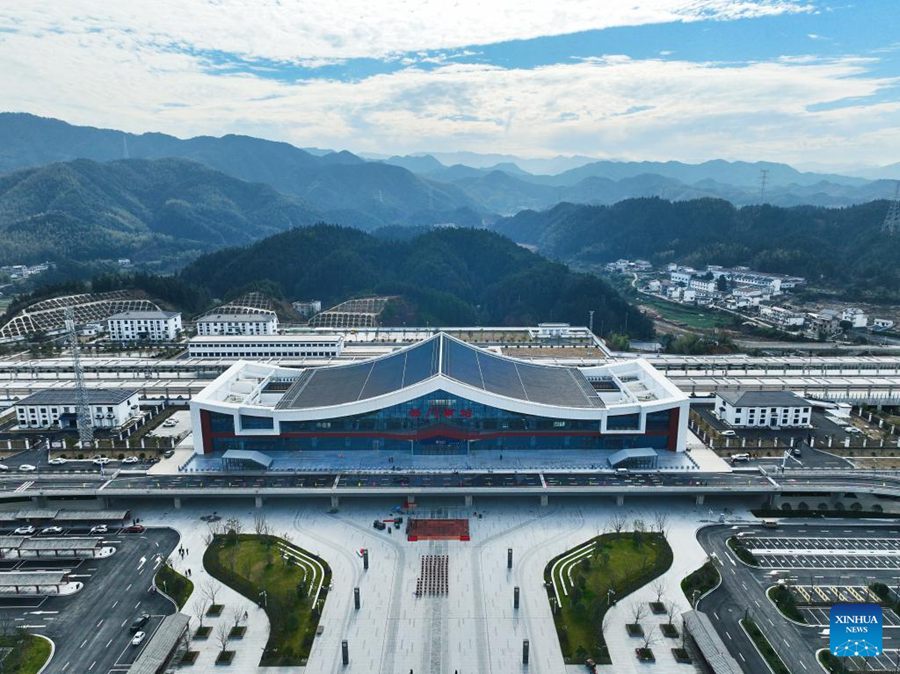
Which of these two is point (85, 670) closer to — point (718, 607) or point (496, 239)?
point (718, 607)

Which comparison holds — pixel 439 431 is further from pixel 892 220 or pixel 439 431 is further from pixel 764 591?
pixel 892 220

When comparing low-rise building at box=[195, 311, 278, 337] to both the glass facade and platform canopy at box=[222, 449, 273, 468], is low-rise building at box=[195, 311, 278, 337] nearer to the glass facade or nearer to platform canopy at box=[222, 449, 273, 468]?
the glass facade

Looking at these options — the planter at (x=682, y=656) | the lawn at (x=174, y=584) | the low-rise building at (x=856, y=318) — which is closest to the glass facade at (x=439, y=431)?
the lawn at (x=174, y=584)

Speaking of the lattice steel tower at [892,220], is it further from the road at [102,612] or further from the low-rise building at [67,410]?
the road at [102,612]

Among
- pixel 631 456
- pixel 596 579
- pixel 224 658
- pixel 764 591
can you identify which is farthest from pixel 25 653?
pixel 764 591

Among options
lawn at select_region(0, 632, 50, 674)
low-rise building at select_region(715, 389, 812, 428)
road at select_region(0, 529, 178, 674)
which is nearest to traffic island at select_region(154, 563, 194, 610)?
road at select_region(0, 529, 178, 674)

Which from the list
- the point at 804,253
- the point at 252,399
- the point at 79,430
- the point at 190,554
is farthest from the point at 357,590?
the point at 804,253
